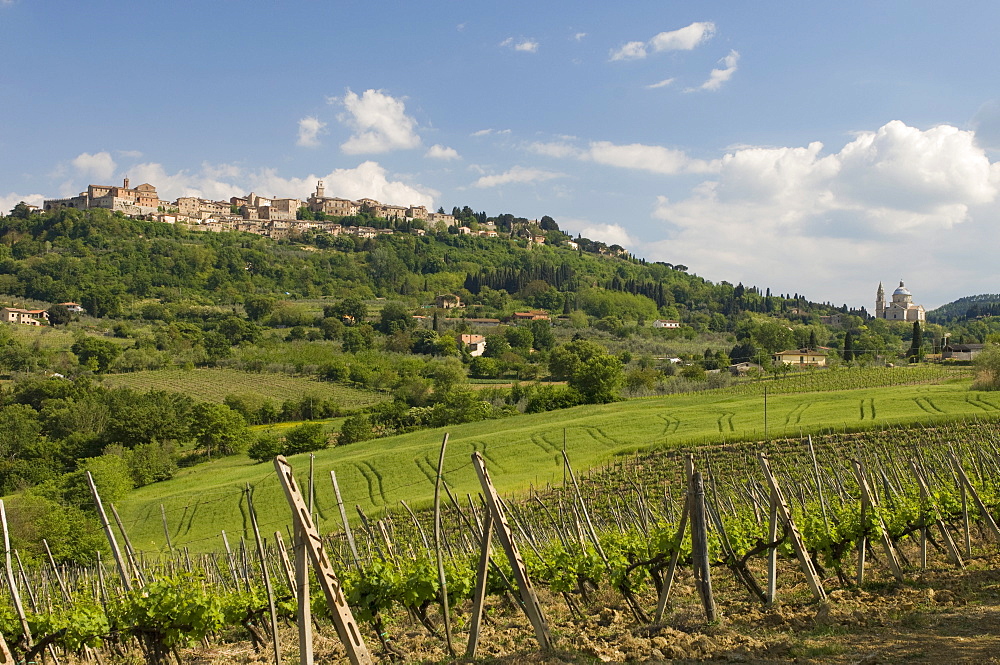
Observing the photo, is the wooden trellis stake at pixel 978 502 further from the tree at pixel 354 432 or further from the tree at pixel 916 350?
the tree at pixel 916 350

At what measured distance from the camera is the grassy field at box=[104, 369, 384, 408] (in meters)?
69.2

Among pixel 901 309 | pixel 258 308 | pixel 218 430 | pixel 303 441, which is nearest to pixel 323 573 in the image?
pixel 303 441

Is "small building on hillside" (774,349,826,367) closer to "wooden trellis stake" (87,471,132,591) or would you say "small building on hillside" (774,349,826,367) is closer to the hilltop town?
"wooden trellis stake" (87,471,132,591)

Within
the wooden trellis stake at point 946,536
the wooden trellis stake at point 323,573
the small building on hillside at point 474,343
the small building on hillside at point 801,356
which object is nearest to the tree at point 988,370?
the small building on hillside at point 801,356

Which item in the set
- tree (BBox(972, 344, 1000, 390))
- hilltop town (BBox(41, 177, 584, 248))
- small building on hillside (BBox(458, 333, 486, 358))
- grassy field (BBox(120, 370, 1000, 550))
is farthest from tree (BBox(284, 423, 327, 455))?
hilltop town (BBox(41, 177, 584, 248))

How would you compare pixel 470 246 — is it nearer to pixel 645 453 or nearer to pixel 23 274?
pixel 23 274

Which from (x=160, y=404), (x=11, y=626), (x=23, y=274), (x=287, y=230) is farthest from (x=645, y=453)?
(x=287, y=230)

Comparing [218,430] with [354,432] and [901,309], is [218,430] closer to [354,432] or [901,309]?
[354,432]

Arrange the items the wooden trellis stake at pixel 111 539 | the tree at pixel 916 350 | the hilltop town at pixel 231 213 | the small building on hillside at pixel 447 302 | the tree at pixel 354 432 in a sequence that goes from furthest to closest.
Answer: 1. the hilltop town at pixel 231 213
2. the small building on hillside at pixel 447 302
3. the tree at pixel 916 350
4. the tree at pixel 354 432
5. the wooden trellis stake at pixel 111 539

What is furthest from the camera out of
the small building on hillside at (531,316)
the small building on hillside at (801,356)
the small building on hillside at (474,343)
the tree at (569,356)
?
the small building on hillside at (531,316)

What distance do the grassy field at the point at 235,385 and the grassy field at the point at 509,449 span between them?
18.7 metres

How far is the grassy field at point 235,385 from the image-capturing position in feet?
227

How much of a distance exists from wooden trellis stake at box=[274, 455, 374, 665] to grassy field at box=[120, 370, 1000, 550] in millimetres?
21972

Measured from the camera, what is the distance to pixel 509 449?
39688 mm
